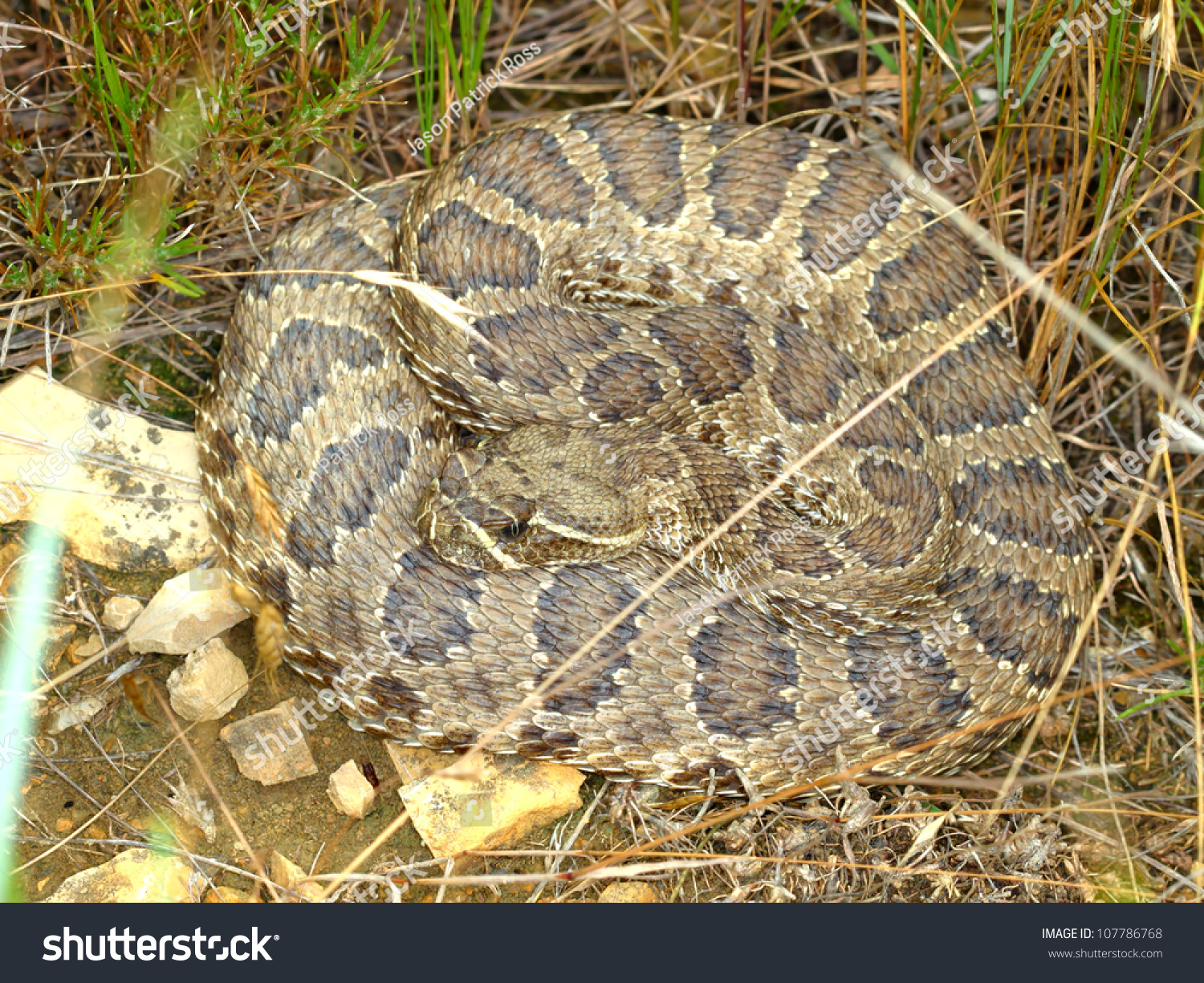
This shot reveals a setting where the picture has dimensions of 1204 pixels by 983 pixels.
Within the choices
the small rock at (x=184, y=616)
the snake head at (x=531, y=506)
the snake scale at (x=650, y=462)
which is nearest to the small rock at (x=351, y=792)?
the snake scale at (x=650, y=462)

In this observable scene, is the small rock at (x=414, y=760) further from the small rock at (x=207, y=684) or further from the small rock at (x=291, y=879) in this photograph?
the small rock at (x=207, y=684)

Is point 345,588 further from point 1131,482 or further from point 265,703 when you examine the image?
point 1131,482

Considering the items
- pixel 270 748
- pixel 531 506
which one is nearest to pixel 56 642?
pixel 270 748

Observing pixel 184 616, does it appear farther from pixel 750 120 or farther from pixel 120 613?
pixel 750 120

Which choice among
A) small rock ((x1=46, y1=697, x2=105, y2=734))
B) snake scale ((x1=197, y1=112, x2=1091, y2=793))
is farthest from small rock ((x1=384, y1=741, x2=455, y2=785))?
small rock ((x1=46, y1=697, x2=105, y2=734))
